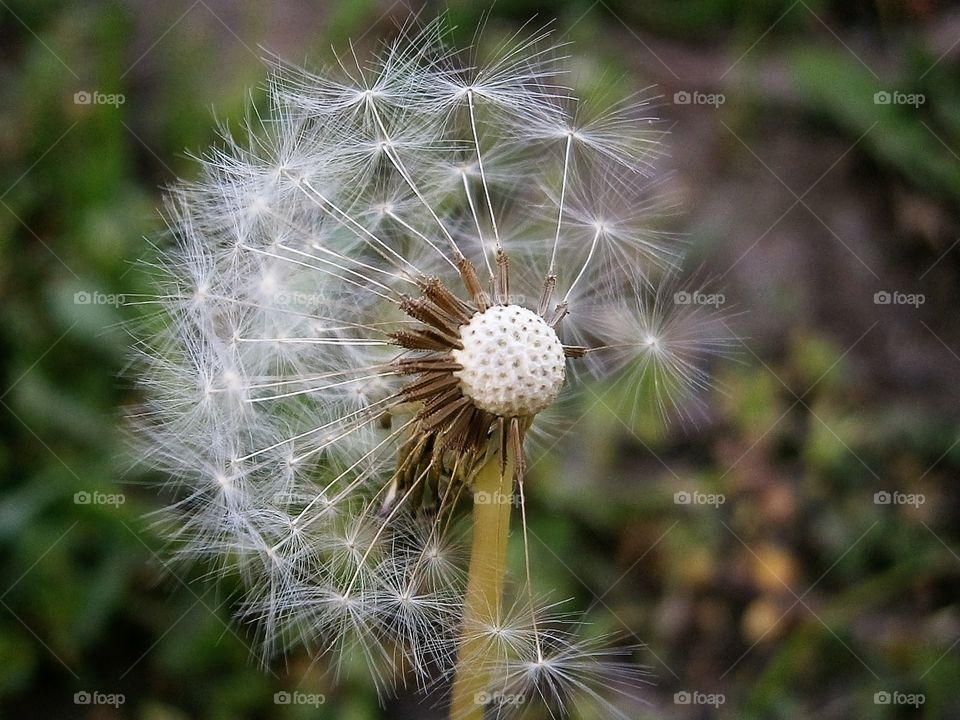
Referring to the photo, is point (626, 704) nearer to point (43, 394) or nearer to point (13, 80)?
point (43, 394)

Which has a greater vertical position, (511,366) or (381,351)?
(381,351)

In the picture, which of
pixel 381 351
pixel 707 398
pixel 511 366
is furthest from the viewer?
pixel 707 398

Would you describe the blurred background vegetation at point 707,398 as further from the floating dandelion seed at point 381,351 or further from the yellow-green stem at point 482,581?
the yellow-green stem at point 482,581

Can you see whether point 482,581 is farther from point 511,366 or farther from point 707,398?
point 707,398

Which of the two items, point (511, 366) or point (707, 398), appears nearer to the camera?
point (511, 366)

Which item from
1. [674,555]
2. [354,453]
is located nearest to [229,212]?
[354,453]

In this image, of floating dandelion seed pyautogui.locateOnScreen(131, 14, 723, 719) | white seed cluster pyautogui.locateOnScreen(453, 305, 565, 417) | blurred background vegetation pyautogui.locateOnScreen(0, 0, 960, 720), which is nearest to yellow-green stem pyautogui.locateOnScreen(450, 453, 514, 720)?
floating dandelion seed pyautogui.locateOnScreen(131, 14, 723, 719)

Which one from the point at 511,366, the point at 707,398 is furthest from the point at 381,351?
the point at 707,398
